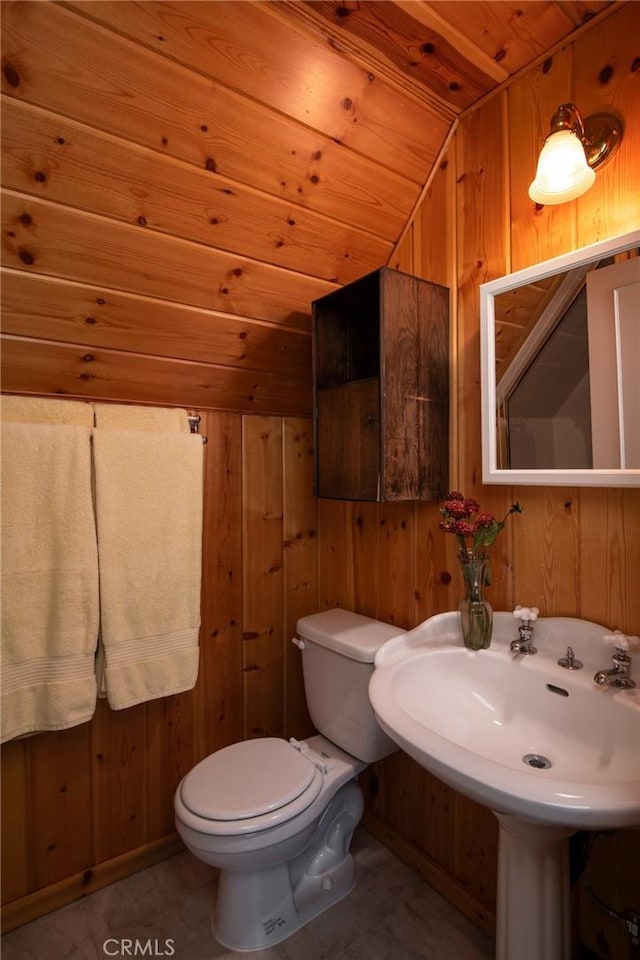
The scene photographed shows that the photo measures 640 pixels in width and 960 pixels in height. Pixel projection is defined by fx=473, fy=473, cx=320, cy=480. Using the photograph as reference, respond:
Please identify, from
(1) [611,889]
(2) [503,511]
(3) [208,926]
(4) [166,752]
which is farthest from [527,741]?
(4) [166,752]

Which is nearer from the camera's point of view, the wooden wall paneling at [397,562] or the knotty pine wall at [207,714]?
the knotty pine wall at [207,714]

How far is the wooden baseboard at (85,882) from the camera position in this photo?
1391 millimetres

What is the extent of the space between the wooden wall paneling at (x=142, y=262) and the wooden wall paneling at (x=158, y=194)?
3 cm

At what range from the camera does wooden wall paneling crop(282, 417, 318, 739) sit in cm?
191

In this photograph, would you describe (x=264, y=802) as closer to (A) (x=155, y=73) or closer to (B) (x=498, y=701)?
(B) (x=498, y=701)

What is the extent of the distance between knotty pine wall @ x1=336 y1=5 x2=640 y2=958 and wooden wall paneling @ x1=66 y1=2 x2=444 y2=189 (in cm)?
29

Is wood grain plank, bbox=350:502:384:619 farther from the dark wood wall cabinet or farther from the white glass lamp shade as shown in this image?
the white glass lamp shade

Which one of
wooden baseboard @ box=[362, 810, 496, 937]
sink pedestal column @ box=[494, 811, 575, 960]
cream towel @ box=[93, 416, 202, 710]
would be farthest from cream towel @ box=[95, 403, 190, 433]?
wooden baseboard @ box=[362, 810, 496, 937]

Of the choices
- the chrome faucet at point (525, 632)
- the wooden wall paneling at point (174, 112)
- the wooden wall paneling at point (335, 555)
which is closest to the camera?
the wooden wall paneling at point (174, 112)

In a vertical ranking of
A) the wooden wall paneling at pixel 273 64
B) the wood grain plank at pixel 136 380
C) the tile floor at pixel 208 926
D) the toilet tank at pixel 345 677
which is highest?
the wooden wall paneling at pixel 273 64

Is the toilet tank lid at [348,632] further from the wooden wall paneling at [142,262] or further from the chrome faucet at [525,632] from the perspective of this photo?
the wooden wall paneling at [142,262]

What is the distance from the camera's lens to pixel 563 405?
1168 millimetres

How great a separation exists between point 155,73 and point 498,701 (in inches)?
64.6

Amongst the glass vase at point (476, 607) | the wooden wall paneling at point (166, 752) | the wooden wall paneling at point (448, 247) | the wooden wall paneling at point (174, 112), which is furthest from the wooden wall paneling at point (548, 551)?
the wooden wall paneling at point (166, 752)
